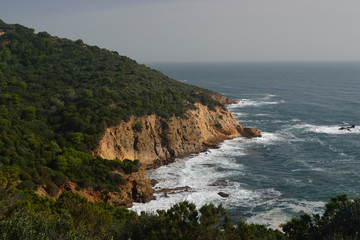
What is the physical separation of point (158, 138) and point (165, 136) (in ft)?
5.00

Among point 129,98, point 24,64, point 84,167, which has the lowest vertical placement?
point 84,167

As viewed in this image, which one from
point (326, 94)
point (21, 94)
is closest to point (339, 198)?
point (21, 94)

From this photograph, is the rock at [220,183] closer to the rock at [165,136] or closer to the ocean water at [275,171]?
the ocean water at [275,171]

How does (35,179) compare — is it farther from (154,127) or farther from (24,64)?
(24,64)

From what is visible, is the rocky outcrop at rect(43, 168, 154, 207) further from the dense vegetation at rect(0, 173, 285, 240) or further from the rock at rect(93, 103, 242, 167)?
the dense vegetation at rect(0, 173, 285, 240)

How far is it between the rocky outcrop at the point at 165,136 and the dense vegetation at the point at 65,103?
1475 millimetres

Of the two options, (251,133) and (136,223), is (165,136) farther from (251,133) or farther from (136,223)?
(136,223)

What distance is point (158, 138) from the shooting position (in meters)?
55.2

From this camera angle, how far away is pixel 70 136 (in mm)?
43844

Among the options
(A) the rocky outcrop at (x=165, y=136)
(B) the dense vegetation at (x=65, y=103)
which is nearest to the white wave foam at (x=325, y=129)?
(A) the rocky outcrop at (x=165, y=136)

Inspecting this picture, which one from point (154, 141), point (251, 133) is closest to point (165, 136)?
point (154, 141)

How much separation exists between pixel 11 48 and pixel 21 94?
24794 millimetres

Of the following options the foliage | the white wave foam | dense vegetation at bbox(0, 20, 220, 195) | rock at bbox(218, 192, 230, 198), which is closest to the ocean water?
the white wave foam

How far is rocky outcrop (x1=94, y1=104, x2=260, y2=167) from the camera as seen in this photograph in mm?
48906
